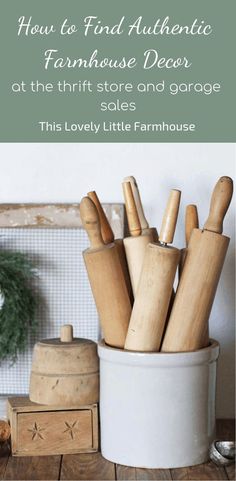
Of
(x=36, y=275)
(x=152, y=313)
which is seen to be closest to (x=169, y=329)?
(x=152, y=313)

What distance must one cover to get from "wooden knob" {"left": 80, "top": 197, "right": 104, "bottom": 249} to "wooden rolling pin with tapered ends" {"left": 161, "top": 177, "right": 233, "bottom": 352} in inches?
4.4

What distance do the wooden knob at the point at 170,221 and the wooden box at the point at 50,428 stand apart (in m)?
0.23

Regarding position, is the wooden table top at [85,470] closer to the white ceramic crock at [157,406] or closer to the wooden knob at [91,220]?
the white ceramic crock at [157,406]

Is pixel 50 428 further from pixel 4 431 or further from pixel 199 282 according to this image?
pixel 199 282

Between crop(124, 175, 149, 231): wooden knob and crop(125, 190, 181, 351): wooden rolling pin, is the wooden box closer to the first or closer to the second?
crop(125, 190, 181, 351): wooden rolling pin

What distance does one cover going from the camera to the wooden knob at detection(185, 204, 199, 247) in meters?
1.07

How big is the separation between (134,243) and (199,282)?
0.32 ft

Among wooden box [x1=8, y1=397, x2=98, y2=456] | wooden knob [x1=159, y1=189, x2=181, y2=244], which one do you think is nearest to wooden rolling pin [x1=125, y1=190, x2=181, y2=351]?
wooden knob [x1=159, y1=189, x2=181, y2=244]

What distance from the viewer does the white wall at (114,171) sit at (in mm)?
1176

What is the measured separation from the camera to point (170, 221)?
980 millimetres
